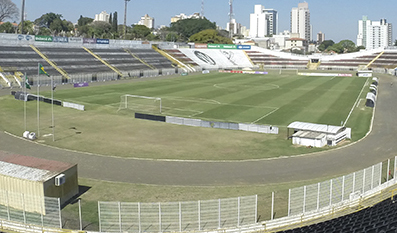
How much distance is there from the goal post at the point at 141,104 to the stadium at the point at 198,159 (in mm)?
320

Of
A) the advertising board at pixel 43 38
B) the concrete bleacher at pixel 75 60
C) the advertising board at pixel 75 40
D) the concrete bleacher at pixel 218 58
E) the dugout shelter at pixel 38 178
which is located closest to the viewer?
the dugout shelter at pixel 38 178

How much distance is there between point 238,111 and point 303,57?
12832 centimetres

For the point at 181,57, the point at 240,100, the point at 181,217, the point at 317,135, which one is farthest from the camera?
the point at 181,57

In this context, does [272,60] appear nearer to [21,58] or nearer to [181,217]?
[21,58]

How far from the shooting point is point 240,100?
6881 centimetres

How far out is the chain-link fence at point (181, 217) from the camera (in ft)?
62.5

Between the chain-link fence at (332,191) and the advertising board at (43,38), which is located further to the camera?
the advertising board at (43,38)

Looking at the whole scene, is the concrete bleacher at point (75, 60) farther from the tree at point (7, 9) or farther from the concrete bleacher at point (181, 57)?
the tree at point (7, 9)

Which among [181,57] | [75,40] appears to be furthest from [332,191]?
[181,57]

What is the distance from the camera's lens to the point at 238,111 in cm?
5800

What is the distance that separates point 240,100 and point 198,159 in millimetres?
36010

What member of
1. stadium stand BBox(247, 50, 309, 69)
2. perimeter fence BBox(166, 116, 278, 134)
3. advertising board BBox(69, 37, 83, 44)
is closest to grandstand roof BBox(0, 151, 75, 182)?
perimeter fence BBox(166, 116, 278, 134)

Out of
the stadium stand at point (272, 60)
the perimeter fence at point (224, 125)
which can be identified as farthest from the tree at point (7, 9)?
the perimeter fence at point (224, 125)

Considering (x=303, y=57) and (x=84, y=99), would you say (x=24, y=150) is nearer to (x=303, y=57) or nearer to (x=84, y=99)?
(x=84, y=99)
